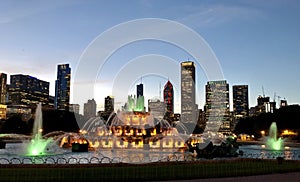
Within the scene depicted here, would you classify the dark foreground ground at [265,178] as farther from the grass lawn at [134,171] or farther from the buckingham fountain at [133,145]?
the buckingham fountain at [133,145]

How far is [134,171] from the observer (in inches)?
704

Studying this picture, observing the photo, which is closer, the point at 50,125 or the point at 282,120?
the point at 282,120

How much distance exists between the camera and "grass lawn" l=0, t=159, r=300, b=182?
15977 mm

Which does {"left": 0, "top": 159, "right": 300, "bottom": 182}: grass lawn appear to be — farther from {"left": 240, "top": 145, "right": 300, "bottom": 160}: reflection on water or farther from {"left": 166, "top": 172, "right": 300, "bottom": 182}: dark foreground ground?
{"left": 240, "top": 145, "right": 300, "bottom": 160}: reflection on water

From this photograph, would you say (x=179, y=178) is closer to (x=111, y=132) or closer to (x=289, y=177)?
(x=289, y=177)

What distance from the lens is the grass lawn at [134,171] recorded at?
1598cm

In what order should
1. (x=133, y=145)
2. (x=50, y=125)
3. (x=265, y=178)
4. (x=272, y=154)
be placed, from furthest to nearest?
1. (x=50, y=125)
2. (x=133, y=145)
3. (x=272, y=154)
4. (x=265, y=178)

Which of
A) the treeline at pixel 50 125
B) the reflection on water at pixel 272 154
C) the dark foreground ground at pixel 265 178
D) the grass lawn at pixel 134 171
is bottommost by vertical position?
the reflection on water at pixel 272 154

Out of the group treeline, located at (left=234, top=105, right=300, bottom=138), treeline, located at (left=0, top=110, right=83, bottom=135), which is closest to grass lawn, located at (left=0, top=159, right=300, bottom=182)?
treeline, located at (left=234, top=105, right=300, bottom=138)

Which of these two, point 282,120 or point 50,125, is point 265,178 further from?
point 50,125

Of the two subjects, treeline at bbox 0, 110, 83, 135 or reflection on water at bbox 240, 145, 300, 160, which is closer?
reflection on water at bbox 240, 145, 300, 160

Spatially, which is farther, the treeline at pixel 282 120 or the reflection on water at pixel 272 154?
the treeline at pixel 282 120

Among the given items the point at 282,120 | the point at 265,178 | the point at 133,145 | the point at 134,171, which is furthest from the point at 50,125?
the point at 265,178

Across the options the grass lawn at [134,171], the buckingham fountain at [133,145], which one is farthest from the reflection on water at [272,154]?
the grass lawn at [134,171]
